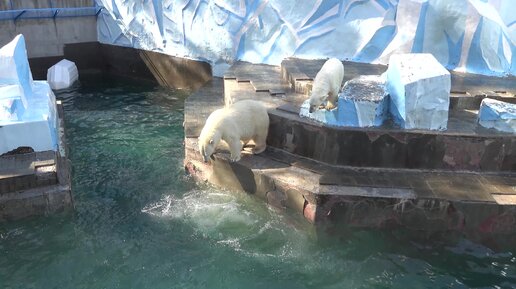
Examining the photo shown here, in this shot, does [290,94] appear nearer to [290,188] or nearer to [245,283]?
[290,188]

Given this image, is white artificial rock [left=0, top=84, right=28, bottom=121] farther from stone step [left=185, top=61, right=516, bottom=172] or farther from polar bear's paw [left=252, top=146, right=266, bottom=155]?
stone step [left=185, top=61, right=516, bottom=172]

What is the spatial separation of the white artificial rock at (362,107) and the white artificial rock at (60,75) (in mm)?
9831

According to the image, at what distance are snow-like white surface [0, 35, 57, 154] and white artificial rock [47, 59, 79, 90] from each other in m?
6.03

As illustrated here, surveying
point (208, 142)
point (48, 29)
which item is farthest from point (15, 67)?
point (48, 29)

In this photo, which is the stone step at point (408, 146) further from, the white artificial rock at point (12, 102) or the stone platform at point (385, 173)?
the white artificial rock at point (12, 102)

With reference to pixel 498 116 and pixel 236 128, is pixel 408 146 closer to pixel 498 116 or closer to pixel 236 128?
pixel 498 116

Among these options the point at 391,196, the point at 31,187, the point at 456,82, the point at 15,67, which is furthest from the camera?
the point at 456,82

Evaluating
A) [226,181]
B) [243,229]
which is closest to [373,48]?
[226,181]

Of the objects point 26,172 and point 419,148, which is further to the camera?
point 419,148

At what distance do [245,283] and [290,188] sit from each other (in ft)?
4.81

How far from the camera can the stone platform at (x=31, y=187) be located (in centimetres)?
550

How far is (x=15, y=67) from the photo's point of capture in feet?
21.8

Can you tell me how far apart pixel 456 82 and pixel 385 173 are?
320cm

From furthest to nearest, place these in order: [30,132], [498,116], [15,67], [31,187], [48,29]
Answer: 1. [48,29]
2. [15,67]
3. [30,132]
4. [498,116]
5. [31,187]
